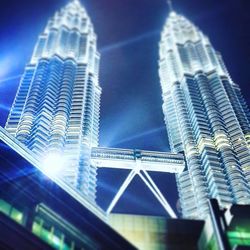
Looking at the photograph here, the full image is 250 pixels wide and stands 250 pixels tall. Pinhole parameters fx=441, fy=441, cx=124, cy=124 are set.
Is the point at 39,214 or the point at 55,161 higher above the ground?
the point at 55,161

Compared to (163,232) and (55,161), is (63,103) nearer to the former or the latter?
(55,161)

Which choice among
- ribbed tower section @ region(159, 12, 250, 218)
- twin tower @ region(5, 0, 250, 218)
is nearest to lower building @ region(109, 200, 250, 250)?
ribbed tower section @ region(159, 12, 250, 218)

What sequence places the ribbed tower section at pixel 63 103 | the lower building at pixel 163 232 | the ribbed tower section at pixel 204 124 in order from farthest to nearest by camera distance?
the ribbed tower section at pixel 204 124 → the ribbed tower section at pixel 63 103 → the lower building at pixel 163 232

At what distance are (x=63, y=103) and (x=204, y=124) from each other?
2369cm

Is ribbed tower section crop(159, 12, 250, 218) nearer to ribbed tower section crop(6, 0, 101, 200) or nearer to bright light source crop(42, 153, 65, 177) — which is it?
ribbed tower section crop(6, 0, 101, 200)

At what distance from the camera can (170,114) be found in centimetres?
8019

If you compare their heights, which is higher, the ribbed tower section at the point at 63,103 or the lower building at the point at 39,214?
the ribbed tower section at the point at 63,103

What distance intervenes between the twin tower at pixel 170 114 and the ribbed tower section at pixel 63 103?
148mm

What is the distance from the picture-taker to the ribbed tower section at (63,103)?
2517 inches

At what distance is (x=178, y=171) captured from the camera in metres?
70.6

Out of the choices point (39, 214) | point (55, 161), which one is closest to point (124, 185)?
point (55, 161)

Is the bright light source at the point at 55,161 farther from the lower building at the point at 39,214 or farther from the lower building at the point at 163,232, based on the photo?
the lower building at the point at 39,214

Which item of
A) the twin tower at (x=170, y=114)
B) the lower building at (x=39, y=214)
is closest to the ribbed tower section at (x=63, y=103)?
the twin tower at (x=170, y=114)

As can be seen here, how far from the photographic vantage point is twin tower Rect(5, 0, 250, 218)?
6406 cm
